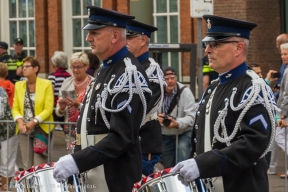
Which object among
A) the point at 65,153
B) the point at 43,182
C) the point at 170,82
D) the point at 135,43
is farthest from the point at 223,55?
the point at 65,153

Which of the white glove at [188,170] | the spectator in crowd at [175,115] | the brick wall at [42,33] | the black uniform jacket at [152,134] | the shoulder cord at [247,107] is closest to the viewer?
the white glove at [188,170]

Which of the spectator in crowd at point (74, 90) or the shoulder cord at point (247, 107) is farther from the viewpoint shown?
the spectator in crowd at point (74, 90)

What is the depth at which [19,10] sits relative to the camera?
2183 centimetres

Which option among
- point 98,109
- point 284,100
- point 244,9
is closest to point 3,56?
point 244,9

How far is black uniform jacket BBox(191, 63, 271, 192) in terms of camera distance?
5.09 m

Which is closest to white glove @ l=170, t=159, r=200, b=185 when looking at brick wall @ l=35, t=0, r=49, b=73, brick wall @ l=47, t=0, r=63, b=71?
brick wall @ l=47, t=0, r=63, b=71

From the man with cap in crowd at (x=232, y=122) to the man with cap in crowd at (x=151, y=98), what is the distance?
2.04 metres

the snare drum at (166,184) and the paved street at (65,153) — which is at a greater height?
the snare drum at (166,184)

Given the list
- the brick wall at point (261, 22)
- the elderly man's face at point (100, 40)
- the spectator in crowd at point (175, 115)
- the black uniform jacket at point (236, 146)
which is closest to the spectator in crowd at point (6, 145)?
the spectator in crowd at point (175, 115)

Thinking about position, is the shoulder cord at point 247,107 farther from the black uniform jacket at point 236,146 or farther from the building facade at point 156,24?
the building facade at point 156,24

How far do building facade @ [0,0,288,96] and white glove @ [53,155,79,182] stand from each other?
356 inches

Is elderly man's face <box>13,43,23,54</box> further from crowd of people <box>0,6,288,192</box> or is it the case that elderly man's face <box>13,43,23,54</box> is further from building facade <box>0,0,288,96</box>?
crowd of people <box>0,6,288,192</box>

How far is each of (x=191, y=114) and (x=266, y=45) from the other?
711 centimetres

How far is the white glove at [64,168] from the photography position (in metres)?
5.41
